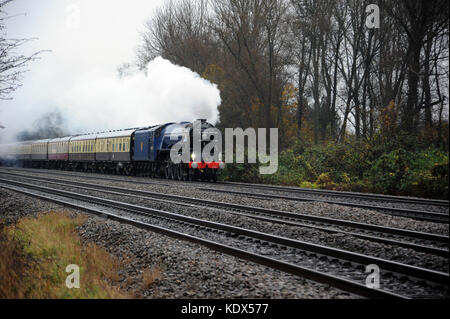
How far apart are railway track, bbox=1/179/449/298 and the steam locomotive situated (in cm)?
980

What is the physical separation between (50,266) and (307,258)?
3.77 meters

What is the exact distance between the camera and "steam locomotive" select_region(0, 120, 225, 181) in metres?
19.2

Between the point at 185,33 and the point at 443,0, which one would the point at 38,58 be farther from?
the point at 185,33

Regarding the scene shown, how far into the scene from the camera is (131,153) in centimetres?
2453

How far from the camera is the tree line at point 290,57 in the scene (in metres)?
20.5

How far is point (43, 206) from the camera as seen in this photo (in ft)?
37.6

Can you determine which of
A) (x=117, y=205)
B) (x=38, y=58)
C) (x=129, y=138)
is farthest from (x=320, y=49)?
(x=38, y=58)

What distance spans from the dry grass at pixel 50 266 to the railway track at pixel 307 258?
6.14ft
